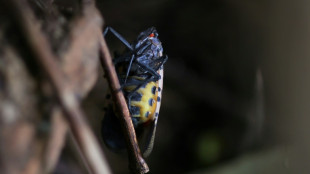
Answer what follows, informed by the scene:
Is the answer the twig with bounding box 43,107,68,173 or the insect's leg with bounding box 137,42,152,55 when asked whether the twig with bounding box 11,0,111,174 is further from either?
the insect's leg with bounding box 137,42,152,55

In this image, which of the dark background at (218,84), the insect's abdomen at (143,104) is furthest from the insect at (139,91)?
the dark background at (218,84)

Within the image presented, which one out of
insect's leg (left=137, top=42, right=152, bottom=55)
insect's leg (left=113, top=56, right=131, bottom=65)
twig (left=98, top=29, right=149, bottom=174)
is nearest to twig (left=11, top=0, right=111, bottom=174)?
twig (left=98, top=29, right=149, bottom=174)

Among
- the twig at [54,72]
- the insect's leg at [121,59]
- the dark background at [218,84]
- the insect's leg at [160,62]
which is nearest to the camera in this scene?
the twig at [54,72]

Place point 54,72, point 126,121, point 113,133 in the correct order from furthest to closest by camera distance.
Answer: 1. point 113,133
2. point 126,121
3. point 54,72

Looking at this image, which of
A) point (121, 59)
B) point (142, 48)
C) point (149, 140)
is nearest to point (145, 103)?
point (149, 140)

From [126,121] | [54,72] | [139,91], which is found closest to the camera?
[54,72]

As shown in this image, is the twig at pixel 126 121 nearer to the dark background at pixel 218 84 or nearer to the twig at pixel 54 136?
the twig at pixel 54 136

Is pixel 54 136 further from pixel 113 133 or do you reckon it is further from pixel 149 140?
pixel 149 140

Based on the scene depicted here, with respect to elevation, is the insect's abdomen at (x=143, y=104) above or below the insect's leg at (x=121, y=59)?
below
